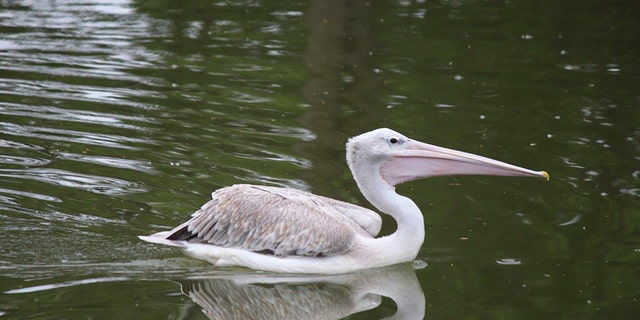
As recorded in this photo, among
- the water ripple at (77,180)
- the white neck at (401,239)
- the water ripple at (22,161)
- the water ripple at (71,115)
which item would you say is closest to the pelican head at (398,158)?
the white neck at (401,239)

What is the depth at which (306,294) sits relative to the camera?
5906 millimetres

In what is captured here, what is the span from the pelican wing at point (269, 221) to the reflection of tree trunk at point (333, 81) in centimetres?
100

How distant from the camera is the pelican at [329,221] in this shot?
617 centimetres

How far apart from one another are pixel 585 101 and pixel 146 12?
561 centimetres

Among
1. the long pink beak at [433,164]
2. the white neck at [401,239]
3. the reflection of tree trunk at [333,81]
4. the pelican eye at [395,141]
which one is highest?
the pelican eye at [395,141]

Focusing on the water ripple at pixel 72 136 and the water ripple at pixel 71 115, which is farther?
the water ripple at pixel 71 115

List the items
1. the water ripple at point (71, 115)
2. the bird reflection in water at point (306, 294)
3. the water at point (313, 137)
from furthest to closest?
the water ripple at point (71, 115) → the water at point (313, 137) → the bird reflection in water at point (306, 294)

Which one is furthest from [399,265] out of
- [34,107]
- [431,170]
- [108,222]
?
[34,107]

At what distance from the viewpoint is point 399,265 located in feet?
20.6

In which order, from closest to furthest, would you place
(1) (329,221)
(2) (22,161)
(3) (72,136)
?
1. (1) (329,221)
2. (2) (22,161)
3. (3) (72,136)

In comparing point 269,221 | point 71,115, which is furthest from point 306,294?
point 71,115

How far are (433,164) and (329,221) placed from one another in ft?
2.28

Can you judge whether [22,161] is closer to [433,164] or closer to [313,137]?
[313,137]

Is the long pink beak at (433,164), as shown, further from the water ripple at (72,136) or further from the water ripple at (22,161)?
the water ripple at (22,161)
